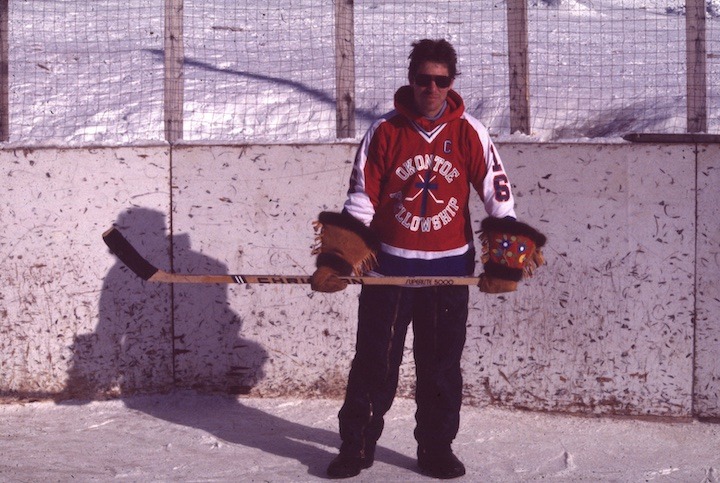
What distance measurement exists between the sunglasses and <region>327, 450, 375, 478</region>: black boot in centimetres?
178

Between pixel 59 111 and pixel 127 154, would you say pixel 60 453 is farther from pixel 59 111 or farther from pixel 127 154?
pixel 59 111

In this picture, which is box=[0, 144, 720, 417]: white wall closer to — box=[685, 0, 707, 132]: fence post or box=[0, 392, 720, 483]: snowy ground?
box=[0, 392, 720, 483]: snowy ground

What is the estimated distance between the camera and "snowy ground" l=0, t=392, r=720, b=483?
4711 millimetres

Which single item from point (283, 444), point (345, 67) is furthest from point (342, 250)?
point (345, 67)

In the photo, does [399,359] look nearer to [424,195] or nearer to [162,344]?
[424,195]

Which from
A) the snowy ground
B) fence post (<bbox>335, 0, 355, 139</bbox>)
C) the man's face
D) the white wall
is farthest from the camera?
fence post (<bbox>335, 0, 355, 139</bbox>)

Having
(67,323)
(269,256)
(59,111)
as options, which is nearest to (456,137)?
(269,256)

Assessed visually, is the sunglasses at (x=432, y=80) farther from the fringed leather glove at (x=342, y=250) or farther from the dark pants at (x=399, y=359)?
the dark pants at (x=399, y=359)

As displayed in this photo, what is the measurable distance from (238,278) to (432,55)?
4.55 ft

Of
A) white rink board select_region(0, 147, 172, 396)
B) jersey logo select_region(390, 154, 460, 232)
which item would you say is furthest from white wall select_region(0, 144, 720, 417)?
jersey logo select_region(390, 154, 460, 232)

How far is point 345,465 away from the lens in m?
4.59

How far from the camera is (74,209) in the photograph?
570 cm

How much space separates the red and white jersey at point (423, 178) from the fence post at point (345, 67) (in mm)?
1460

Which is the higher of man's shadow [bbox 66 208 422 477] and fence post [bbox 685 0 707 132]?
fence post [bbox 685 0 707 132]
